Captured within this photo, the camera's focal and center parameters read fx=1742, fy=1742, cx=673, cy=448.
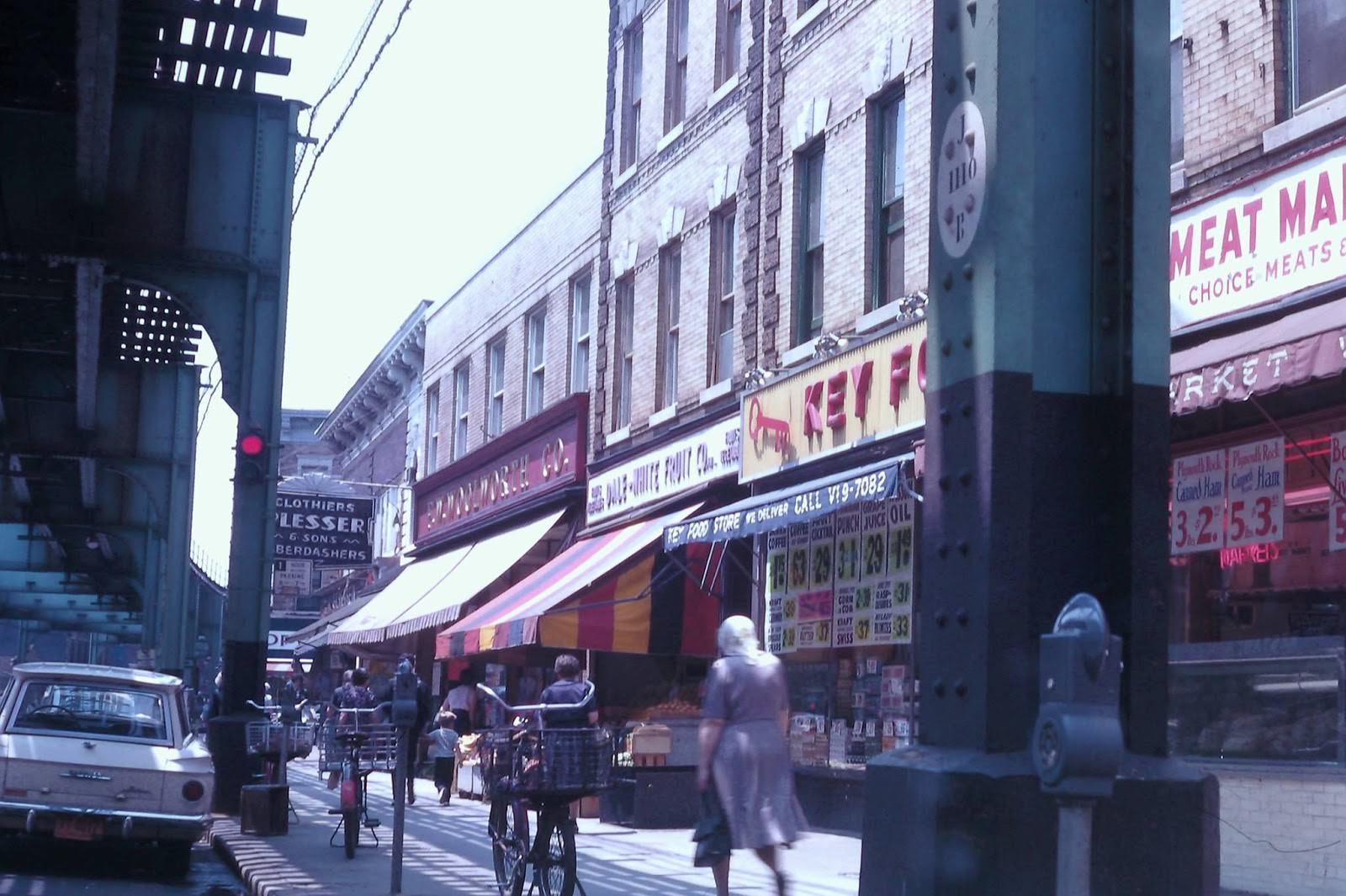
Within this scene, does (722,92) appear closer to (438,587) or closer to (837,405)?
(837,405)

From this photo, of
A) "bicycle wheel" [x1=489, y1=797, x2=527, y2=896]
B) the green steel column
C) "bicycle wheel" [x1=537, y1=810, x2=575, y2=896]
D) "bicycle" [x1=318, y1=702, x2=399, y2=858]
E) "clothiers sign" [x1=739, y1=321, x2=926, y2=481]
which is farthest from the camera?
"clothiers sign" [x1=739, y1=321, x2=926, y2=481]

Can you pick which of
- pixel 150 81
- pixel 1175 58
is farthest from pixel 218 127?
pixel 1175 58

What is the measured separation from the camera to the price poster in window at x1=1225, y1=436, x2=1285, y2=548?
1145 cm

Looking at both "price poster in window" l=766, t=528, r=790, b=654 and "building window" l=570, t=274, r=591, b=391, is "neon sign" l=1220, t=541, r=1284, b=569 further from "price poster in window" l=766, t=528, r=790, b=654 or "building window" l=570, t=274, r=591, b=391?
"building window" l=570, t=274, r=591, b=391

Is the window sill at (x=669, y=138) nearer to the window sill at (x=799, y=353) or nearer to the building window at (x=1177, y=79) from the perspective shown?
the window sill at (x=799, y=353)

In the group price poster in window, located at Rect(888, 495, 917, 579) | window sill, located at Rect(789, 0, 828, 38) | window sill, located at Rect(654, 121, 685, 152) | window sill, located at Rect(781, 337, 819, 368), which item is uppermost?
window sill, located at Rect(789, 0, 828, 38)

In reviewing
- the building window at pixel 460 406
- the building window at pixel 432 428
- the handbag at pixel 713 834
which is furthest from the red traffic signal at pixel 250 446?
the building window at pixel 432 428

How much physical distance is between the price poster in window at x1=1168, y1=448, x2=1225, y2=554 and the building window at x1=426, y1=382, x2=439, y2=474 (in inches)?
892

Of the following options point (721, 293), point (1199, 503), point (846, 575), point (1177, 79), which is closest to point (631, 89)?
point (721, 293)

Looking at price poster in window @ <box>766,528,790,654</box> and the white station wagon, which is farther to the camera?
price poster in window @ <box>766,528,790,654</box>

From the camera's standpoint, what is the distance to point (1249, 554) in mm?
11820

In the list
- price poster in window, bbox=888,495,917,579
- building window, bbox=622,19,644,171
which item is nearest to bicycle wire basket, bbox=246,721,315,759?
price poster in window, bbox=888,495,917,579

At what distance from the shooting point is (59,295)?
65.2 feet

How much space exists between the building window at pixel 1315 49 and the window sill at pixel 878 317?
476cm
